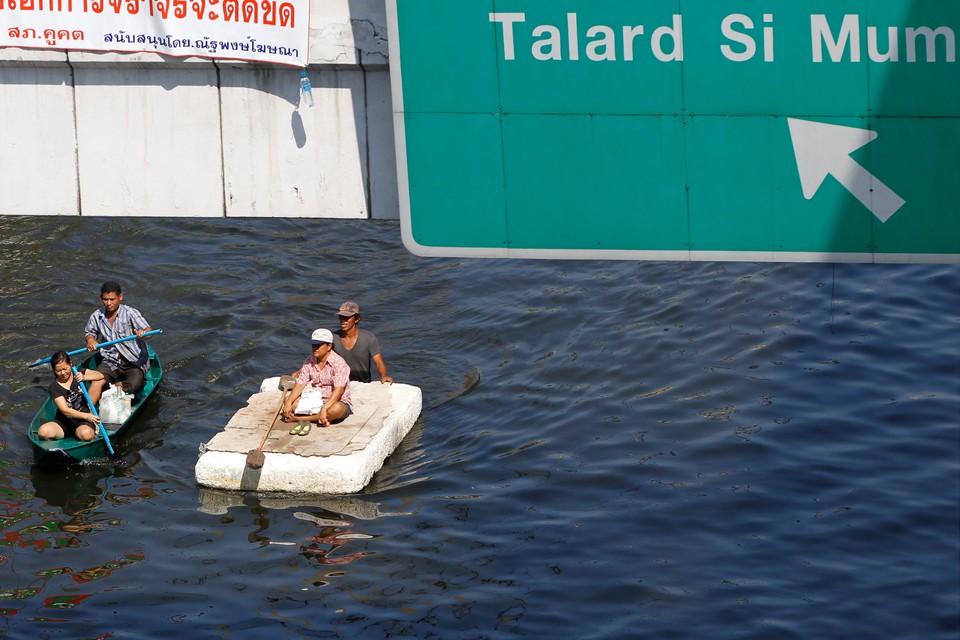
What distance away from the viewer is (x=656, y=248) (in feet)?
21.4

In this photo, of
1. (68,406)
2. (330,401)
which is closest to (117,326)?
(68,406)

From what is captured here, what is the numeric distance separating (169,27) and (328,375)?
335 inches

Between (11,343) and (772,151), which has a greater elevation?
(772,151)

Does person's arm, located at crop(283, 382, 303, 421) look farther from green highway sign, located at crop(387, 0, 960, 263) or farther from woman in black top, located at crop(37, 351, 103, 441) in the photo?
green highway sign, located at crop(387, 0, 960, 263)

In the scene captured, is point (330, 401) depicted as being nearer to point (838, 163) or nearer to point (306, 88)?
point (306, 88)

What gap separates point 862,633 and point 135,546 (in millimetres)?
8878

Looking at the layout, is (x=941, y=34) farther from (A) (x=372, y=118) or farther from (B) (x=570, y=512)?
(B) (x=570, y=512)

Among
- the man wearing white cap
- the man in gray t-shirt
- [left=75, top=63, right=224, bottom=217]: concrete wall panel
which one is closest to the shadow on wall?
[left=75, top=63, right=224, bottom=217]: concrete wall panel

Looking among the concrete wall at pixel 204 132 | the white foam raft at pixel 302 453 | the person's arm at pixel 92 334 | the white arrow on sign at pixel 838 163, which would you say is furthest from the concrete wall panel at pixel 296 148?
the person's arm at pixel 92 334

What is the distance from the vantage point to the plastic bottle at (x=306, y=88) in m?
8.78

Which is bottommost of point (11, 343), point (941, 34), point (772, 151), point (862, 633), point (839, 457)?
point (862, 633)

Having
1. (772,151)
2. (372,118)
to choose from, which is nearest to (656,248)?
(772,151)

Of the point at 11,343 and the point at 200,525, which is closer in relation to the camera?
the point at 200,525

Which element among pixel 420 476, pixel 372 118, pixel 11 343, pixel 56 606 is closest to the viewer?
pixel 372 118
